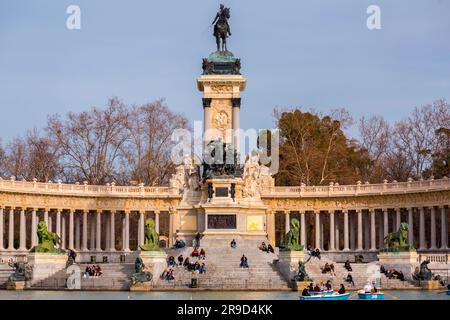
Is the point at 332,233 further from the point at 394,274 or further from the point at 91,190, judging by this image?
the point at 394,274

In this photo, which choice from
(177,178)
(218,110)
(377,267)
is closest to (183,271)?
(377,267)

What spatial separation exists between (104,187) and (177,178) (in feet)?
21.4

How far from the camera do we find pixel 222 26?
259 ft

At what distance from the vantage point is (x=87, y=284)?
5816cm

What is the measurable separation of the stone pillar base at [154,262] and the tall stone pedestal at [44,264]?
6.41m

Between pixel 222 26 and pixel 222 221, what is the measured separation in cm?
1572

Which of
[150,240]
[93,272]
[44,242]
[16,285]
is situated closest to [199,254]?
[150,240]

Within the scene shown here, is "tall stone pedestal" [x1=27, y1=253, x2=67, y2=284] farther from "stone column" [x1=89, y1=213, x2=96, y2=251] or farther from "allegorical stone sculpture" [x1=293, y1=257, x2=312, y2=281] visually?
"stone column" [x1=89, y1=213, x2=96, y2=251]

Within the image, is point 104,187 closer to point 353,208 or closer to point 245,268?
point 353,208

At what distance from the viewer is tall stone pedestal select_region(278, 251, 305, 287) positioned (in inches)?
2333

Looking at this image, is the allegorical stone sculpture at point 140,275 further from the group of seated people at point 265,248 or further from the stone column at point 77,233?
the stone column at point 77,233

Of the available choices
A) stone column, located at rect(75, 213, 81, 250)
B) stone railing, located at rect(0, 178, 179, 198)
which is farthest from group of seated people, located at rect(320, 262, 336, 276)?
stone column, located at rect(75, 213, 81, 250)

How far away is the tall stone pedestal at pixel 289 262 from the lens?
59.3 meters

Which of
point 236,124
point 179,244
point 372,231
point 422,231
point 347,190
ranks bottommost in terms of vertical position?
point 179,244
